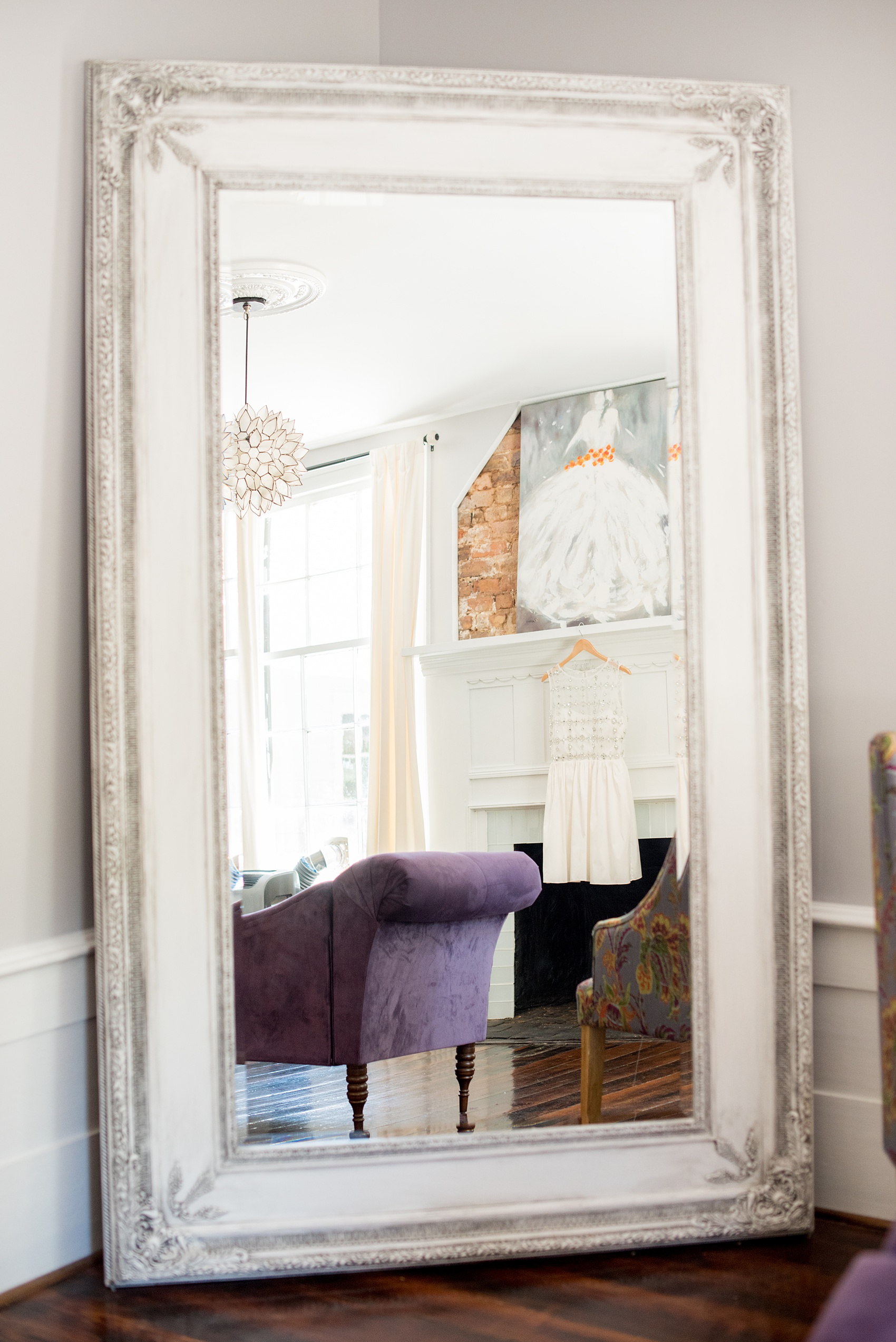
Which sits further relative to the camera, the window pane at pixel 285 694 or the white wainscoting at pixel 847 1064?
the window pane at pixel 285 694

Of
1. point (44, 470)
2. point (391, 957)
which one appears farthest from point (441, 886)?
point (44, 470)

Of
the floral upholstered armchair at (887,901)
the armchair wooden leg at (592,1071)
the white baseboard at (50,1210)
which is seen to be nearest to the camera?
the floral upholstered armchair at (887,901)

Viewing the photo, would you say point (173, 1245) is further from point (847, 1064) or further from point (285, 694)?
point (847, 1064)

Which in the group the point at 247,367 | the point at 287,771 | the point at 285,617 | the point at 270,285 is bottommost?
the point at 287,771

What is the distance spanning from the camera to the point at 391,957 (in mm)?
2219

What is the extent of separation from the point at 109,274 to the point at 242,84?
0.46 m

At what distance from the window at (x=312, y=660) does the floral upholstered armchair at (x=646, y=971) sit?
0.55 m

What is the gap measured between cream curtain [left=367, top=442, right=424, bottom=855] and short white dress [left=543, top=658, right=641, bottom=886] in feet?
1.00

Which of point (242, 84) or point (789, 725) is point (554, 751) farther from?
point (242, 84)

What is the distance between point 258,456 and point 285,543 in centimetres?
23

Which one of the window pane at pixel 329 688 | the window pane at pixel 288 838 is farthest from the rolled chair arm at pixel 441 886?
the window pane at pixel 329 688

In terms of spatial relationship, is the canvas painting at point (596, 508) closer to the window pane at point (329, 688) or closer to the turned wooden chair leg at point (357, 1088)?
the window pane at point (329, 688)

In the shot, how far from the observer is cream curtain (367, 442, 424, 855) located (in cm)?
235

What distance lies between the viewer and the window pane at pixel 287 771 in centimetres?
228
